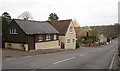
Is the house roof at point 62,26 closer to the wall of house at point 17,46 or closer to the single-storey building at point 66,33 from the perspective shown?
the single-storey building at point 66,33

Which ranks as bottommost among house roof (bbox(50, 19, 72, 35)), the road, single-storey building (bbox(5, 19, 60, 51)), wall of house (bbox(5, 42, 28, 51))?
the road

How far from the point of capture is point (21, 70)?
15641 mm

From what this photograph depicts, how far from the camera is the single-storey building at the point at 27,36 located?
3822 centimetres

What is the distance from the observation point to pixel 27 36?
124 ft

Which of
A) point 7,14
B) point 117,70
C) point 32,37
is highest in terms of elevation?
point 7,14

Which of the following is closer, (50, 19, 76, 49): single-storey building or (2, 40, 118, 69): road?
(2, 40, 118, 69): road

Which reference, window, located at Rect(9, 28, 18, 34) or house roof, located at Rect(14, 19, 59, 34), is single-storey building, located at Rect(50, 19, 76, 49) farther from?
window, located at Rect(9, 28, 18, 34)

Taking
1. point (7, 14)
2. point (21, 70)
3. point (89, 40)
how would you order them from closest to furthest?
A: 1. point (21, 70)
2. point (7, 14)
3. point (89, 40)

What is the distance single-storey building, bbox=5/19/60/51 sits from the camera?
38.2m

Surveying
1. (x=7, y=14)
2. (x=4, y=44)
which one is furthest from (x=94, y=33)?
(x=4, y=44)

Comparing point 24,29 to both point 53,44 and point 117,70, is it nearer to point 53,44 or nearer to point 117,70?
point 53,44

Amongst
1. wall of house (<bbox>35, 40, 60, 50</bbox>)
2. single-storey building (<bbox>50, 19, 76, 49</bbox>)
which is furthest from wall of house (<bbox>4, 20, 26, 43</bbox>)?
single-storey building (<bbox>50, 19, 76, 49</bbox>)

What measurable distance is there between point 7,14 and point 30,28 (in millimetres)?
31619

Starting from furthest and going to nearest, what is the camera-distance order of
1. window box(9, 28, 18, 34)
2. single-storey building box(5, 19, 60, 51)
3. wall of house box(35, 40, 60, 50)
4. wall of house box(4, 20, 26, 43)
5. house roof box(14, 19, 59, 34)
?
wall of house box(35, 40, 60, 50) → window box(9, 28, 18, 34) → house roof box(14, 19, 59, 34) → wall of house box(4, 20, 26, 43) → single-storey building box(5, 19, 60, 51)
